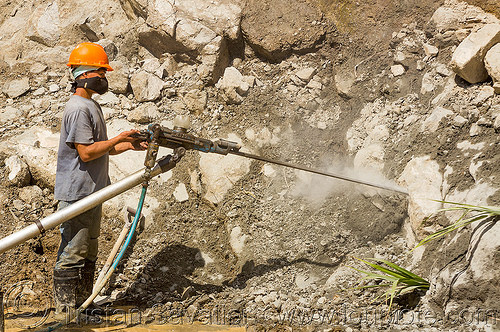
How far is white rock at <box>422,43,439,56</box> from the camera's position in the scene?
489 cm

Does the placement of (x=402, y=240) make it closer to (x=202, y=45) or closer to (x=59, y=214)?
(x=59, y=214)

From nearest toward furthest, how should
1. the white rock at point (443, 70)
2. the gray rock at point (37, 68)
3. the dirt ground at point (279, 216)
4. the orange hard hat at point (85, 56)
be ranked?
the orange hard hat at point (85, 56) < the dirt ground at point (279, 216) < the white rock at point (443, 70) < the gray rock at point (37, 68)

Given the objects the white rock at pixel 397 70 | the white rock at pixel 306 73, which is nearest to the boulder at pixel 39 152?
the white rock at pixel 306 73

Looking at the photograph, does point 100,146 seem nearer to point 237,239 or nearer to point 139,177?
point 139,177

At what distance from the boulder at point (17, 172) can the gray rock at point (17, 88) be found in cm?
120

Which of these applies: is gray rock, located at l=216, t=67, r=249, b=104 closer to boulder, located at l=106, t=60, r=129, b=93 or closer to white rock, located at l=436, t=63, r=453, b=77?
boulder, located at l=106, t=60, r=129, b=93

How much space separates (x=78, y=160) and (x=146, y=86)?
2194 mm

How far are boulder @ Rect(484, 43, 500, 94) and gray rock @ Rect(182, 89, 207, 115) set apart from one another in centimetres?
279

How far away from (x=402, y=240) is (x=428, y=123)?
1.07 metres

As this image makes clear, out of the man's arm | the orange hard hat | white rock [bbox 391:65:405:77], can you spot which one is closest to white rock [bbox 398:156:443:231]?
white rock [bbox 391:65:405:77]

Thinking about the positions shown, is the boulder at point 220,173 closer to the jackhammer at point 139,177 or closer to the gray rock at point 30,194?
the jackhammer at point 139,177

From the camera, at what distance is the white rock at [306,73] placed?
5402 mm

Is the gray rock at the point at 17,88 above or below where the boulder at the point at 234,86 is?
above

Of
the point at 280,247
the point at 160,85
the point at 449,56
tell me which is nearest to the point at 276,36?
the point at 160,85
